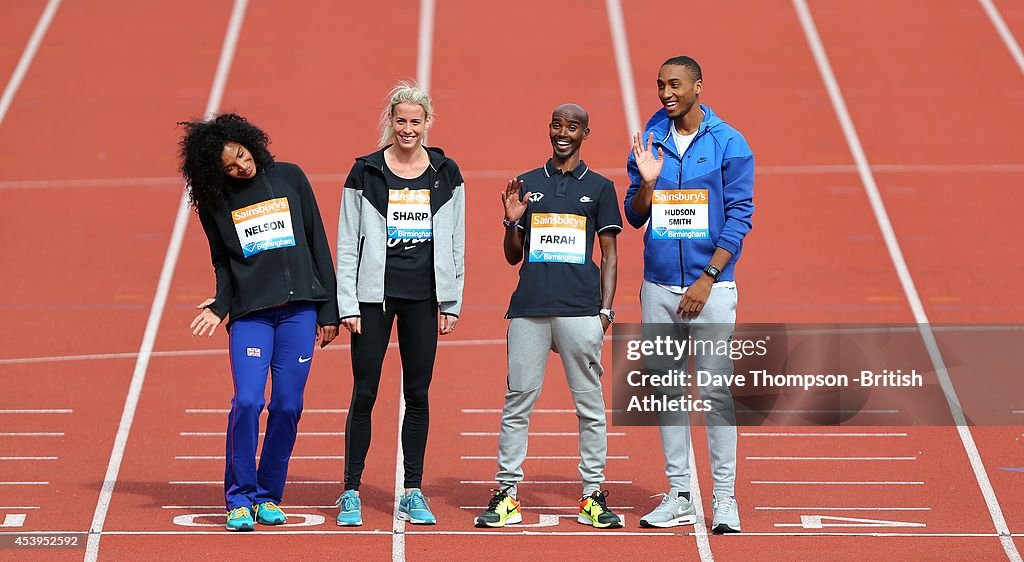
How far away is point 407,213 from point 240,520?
4.69ft

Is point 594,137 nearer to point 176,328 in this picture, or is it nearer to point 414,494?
point 176,328

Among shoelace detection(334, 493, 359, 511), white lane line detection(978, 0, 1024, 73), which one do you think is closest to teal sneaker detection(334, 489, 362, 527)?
shoelace detection(334, 493, 359, 511)

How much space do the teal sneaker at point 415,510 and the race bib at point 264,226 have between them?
1.17 meters

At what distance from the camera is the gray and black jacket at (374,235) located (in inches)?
255

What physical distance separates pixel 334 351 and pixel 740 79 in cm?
555

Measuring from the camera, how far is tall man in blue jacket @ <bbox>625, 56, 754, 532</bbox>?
6430 millimetres

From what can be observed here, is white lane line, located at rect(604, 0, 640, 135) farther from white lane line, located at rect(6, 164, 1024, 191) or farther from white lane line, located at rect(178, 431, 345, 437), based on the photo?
white lane line, located at rect(178, 431, 345, 437)

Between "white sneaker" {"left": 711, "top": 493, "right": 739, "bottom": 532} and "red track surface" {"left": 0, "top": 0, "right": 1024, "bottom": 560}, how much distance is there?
0.08m

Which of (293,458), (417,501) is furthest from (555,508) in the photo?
(293,458)

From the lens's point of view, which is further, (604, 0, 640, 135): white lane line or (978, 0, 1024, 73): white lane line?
(978, 0, 1024, 73): white lane line

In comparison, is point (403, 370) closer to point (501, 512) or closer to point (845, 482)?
point (501, 512)

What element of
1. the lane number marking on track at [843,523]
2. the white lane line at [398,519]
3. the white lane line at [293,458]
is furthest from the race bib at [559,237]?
the white lane line at [293,458]

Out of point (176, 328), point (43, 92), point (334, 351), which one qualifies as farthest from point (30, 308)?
point (43, 92)

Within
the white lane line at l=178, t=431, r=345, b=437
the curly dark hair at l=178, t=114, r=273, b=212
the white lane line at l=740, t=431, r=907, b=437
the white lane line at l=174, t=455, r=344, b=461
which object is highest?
the curly dark hair at l=178, t=114, r=273, b=212
